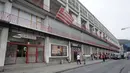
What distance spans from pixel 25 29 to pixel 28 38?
4.68 ft

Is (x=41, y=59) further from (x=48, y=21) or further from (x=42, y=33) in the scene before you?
(x=48, y=21)

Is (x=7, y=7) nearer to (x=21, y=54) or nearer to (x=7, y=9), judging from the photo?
(x=7, y=9)

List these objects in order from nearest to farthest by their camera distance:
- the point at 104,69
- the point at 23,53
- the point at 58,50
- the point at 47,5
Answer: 1. the point at 104,69
2. the point at 23,53
3. the point at 47,5
4. the point at 58,50

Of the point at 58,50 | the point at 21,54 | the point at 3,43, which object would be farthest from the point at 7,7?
the point at 58,50

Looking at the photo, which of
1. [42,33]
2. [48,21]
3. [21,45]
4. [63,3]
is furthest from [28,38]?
[63,3]

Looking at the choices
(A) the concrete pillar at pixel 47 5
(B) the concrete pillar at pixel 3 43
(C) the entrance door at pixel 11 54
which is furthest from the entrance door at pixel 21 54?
(A) the concrete pillar at pixel 47 5

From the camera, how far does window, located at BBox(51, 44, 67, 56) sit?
67.3 ft

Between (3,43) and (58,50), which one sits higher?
(3,43)

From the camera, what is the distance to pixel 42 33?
714 inches

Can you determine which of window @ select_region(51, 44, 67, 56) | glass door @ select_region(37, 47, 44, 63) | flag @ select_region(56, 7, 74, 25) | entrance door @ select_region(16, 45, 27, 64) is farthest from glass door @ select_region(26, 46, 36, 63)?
flag @ select_region(56, 7, 74, 25)

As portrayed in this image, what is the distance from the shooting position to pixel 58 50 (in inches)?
866

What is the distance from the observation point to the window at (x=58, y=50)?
2050cm

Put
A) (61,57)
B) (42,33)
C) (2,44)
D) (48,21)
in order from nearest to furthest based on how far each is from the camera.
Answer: (2,44) → (42,33) → (48,21) → (61,57)

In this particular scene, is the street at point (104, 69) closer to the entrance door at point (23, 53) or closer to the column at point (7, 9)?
the entrance door at point (23, 53)
